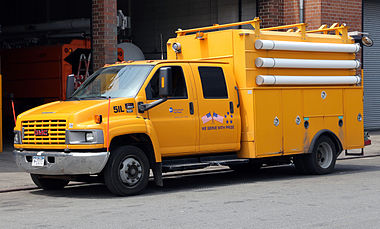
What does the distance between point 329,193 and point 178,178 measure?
356 cm

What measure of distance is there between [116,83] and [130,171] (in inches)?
60.8

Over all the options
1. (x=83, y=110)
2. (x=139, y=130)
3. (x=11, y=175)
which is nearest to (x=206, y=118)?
(x=139, y=130)

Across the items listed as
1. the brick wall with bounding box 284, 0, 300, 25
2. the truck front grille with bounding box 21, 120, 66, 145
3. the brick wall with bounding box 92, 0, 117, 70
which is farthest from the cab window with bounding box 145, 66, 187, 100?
the brick wall with bounding box 284, 0, 300, 25

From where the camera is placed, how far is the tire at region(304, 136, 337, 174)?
1306 centimetres

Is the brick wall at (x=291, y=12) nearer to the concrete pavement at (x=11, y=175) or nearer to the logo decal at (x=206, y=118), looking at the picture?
the concrete pavement at (x=11, y=175)

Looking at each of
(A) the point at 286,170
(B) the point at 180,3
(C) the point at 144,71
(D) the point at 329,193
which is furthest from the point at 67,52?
(D) the point at 329,193

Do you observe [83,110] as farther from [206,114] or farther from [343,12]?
[343,12]

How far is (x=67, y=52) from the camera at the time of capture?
70.9ft

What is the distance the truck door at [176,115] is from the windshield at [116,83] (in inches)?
8.1

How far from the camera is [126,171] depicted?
10.4 metres

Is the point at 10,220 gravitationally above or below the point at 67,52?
below

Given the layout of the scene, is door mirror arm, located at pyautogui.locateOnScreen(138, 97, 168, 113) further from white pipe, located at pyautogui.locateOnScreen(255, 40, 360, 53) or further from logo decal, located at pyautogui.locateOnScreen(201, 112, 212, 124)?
white pipe, located at pyautogui.locateOnScreen(255, 40, 360, 53)

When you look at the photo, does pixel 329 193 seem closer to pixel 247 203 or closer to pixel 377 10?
pixel 247 203

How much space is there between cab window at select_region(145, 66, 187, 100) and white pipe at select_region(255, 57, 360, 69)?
155cm
